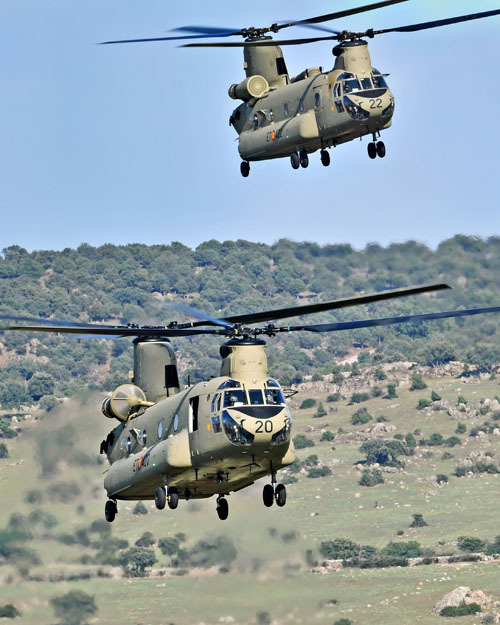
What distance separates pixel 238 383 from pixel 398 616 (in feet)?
339

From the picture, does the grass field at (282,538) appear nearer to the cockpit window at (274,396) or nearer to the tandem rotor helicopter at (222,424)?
the tandem rotor helicopter at (222,424)

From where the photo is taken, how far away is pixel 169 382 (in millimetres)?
59375

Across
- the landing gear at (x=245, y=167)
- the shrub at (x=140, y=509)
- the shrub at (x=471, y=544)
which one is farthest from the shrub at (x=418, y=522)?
the landing gear at (x=245, y=167)

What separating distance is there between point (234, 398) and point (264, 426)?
1486mm

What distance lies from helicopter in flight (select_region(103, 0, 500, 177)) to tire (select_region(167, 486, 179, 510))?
16353 mm

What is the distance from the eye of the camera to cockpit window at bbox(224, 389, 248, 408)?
50031 mm

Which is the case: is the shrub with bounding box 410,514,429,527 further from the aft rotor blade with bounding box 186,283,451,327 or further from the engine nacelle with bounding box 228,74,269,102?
the aft rotor blade with bounding box 186,283,451,327

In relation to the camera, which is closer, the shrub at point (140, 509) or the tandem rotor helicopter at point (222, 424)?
the tandem rotor helicopter at point (222, 424)

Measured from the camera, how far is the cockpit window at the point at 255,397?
164 ft

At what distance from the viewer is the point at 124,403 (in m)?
58.2

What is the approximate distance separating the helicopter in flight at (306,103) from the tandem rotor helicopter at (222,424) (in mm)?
11156

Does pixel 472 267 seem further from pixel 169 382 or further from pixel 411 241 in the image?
pixel 169 382

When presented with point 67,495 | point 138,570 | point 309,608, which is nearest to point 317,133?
point 67,495

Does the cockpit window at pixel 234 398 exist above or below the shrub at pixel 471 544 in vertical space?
below
